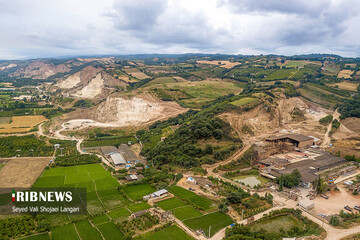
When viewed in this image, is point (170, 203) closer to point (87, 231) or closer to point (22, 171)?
point (87, 231)

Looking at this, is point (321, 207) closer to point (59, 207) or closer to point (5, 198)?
point (59, 207)

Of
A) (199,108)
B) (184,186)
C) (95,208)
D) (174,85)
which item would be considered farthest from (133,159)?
(174,85)

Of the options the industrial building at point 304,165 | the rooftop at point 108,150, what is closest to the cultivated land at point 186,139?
the industrial building at point 304,165

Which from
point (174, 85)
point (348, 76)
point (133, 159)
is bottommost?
point (133, 159)

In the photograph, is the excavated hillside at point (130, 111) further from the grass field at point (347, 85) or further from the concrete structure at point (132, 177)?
the grass field at point (347, 85)

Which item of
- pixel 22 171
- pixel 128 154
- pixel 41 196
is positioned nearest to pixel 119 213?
pixel 41 196
